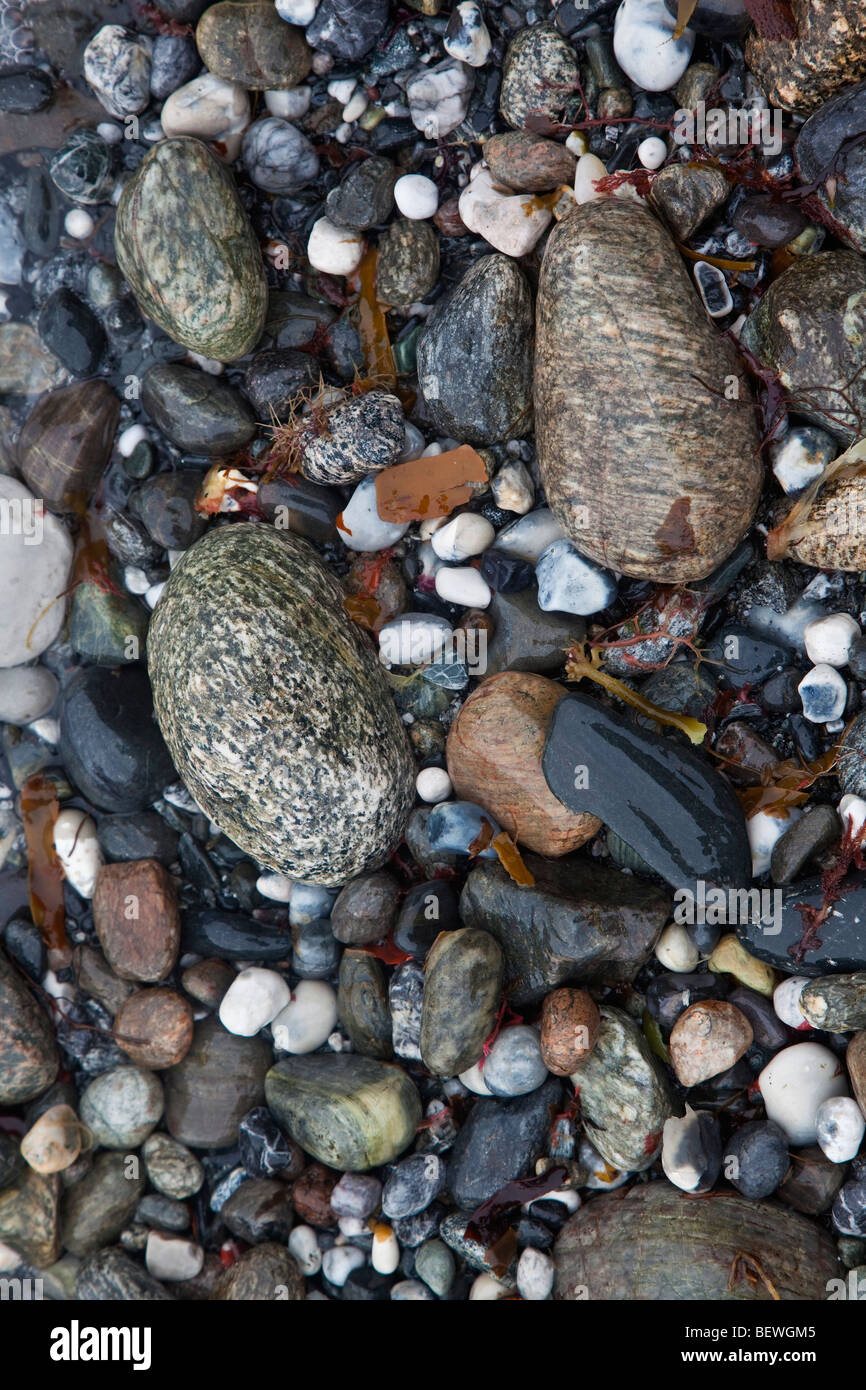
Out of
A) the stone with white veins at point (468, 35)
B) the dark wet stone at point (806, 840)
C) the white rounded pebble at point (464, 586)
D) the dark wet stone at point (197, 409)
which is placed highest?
the stone with white veins at point (468, 35)

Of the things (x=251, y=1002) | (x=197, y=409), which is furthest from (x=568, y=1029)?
(x=197, y=409)

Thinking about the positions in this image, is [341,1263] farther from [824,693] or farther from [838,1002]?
[824,693]

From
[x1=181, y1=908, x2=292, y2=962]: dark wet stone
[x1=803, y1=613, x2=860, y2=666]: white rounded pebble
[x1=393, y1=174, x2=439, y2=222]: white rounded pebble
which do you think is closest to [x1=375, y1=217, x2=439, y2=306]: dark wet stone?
[x1=393, y1=174, x2=439, y2=222]: white rounded pebble

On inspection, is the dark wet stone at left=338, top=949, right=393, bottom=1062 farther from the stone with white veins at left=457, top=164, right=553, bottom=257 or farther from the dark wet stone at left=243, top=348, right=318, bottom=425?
the stone with white veins at left=457, top=164, right=553, bottom=257

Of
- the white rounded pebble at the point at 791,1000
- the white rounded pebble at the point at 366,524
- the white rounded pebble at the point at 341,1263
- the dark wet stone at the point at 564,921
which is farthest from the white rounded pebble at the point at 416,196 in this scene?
the white rounded pebble at the point at 341,1263

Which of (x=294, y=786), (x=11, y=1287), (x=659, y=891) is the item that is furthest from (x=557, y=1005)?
(x=11, y=1287)

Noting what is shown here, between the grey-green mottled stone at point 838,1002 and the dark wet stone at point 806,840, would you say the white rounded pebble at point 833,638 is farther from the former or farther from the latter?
the grey-green mottled stone at point 838,1002

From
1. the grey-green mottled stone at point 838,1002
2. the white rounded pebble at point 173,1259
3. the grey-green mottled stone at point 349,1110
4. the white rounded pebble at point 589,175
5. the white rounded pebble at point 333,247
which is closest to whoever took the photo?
the grey-green mottled stone at point 838,1002
